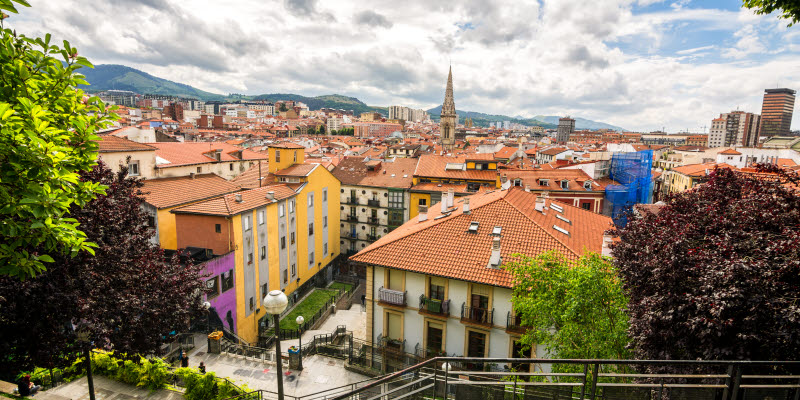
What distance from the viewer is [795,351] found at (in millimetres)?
6605

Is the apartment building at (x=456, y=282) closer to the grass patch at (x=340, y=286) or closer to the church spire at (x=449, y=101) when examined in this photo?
the grass patch at (x=340, y=286)


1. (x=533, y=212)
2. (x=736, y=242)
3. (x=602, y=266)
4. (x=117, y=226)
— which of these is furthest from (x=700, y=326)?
(x=533, y=212)

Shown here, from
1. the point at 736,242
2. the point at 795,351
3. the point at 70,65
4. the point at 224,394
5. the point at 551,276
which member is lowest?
the point at 224,394

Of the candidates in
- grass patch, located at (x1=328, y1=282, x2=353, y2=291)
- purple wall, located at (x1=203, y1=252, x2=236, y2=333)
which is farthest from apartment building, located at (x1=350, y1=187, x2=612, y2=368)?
grass patch, located at (x1=328, y1=282, x2=353, y2=291)

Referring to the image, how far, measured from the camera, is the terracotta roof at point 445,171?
151 feet

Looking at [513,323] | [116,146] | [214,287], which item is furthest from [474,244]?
[116,146]

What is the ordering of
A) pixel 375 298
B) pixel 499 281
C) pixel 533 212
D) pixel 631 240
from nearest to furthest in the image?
1. pixel 631 240
2. pixel 499 281
3. pixel 375 298
4. pixel 533 212

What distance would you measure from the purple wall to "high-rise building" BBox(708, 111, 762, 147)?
215 meters

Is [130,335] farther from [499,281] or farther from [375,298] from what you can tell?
[499,281]

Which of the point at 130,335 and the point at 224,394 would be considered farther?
the point at 224,394

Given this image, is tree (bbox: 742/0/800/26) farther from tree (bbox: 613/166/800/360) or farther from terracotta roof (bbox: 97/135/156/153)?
terracotta roof (bbox: 97/135/156/153)

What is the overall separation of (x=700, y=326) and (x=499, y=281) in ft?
32.9

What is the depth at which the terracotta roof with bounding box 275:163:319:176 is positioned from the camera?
36.1 metres

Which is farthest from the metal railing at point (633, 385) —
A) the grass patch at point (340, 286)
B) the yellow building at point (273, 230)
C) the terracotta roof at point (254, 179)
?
the terracotta roof at point (254, 179)
